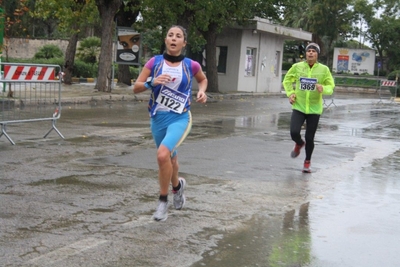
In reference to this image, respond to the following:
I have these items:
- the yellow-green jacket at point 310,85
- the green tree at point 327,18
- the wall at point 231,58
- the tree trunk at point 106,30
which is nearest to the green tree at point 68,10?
the tree trunk at point 106,30

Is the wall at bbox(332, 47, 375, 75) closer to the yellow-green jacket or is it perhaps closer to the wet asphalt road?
the wet asphalt road

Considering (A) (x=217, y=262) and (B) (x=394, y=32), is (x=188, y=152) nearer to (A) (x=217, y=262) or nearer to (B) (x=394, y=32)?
(A) (x=217, y=262)

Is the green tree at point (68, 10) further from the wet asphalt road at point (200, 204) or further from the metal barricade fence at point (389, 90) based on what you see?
Answer: the metal barricade fence at point (389, 90)

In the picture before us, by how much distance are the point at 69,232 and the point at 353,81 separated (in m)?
59.4

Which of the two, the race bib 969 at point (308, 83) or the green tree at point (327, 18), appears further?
the green tree at point (327, 18)

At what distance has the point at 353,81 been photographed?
206 feet

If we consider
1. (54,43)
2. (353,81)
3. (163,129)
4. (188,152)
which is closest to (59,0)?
(188,152)

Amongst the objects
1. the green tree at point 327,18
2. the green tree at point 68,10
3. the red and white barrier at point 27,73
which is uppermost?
the green tree at point 327,18

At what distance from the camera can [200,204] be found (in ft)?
23.2

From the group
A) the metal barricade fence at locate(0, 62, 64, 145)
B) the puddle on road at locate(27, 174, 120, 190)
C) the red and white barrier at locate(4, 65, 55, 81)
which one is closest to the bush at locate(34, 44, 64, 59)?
the metal barricade fence at locate(0, 62, 64, 145)

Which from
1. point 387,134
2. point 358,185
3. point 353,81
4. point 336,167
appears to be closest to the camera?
point 358,185

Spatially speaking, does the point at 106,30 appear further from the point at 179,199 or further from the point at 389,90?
the point at 389,90

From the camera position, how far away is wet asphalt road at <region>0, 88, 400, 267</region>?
526 centimetres

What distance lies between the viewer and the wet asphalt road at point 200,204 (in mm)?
5262
